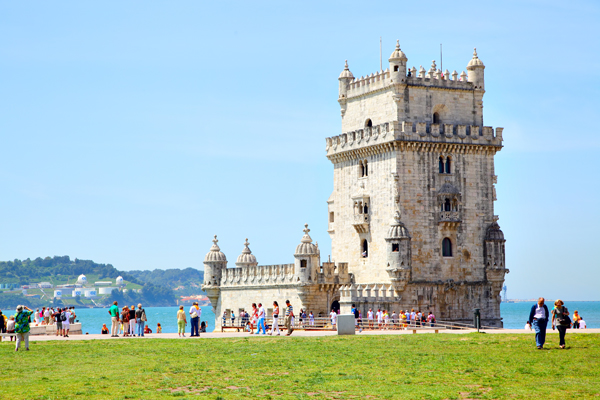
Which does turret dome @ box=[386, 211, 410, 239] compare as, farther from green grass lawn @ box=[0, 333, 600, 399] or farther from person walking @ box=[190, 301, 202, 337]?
green grass lawn @ box=[0, 333, 600, 399]

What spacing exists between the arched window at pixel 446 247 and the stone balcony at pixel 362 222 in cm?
598

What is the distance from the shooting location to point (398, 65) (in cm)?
7300

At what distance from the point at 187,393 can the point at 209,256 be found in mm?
57795

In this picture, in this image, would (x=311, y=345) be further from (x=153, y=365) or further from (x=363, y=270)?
(x=363, y=270)

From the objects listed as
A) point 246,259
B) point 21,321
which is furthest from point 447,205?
point 21,321

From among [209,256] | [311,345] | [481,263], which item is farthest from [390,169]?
[311,345]

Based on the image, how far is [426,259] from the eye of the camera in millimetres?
72125

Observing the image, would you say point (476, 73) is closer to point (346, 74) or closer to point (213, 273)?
point (346, 74)

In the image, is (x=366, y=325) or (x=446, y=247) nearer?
(x=366, y=325)

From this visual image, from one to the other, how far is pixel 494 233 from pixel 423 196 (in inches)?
262

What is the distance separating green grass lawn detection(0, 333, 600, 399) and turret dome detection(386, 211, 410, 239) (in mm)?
25238

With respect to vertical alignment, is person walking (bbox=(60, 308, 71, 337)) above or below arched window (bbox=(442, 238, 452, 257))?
below

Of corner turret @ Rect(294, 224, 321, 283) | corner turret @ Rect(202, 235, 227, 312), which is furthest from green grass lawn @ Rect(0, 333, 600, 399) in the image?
corner turret @ Rect(202, 235, 227, 312)

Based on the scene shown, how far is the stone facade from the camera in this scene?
71625 mm
